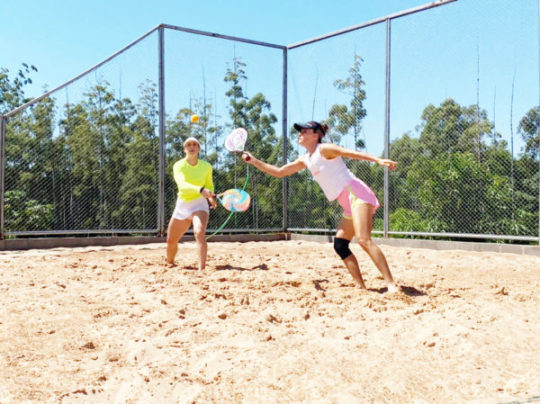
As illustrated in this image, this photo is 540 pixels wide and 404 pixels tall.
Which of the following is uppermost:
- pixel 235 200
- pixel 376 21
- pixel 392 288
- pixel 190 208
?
pixel 376 21

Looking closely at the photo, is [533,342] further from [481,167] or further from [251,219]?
[251,219]

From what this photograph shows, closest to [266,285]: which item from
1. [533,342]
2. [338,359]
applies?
[338,359]

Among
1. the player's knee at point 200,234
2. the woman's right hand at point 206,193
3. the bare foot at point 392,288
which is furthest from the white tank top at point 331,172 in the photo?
the player's knee at point 200,234

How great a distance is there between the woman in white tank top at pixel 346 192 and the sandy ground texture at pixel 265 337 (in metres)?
0.30

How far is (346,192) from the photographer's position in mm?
5176

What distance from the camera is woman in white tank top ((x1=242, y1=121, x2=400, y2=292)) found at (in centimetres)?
504

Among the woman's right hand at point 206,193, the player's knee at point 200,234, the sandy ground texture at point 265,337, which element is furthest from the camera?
the player's knee at point 200,234

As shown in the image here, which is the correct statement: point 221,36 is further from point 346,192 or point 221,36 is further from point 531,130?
point 346,192

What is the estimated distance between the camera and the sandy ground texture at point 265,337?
3.08m

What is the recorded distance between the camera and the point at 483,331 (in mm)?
3912

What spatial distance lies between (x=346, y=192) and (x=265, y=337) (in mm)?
1782

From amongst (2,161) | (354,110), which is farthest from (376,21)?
(2,161)

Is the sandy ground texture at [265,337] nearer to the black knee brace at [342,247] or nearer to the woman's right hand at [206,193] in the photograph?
the black knee brace at [342,247]

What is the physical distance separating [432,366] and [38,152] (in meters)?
7.45
